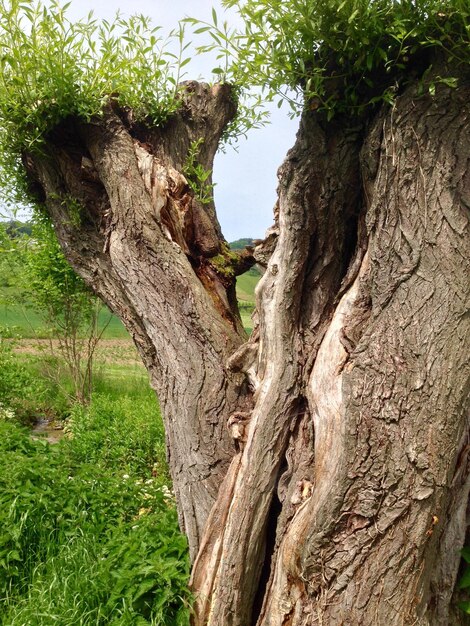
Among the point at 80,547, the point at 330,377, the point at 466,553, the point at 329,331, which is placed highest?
the point at 329,331

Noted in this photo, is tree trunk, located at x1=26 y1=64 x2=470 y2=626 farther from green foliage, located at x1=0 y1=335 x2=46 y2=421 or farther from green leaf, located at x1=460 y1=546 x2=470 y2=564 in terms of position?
green foliage, located at x1=0 y1=335 x2=46 y2=421

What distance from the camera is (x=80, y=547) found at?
3662 mm

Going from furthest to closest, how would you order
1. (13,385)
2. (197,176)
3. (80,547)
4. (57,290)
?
(57,290) < (13,385) < (197,176) < (80,547)

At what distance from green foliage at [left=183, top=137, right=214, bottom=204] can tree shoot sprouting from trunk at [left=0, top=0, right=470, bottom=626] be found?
1.11ft

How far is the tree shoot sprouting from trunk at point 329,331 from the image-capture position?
232 cm

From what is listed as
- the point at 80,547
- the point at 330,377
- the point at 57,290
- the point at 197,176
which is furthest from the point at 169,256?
the point at 57,290

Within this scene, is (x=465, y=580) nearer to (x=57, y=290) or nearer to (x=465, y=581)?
(x=465, y=581)

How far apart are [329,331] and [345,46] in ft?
3.97

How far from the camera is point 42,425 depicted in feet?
30.3

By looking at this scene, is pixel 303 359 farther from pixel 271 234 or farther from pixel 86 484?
pixel 86 484

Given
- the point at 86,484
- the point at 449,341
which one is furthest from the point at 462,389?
the point at 86,484

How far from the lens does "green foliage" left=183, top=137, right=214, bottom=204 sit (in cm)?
410

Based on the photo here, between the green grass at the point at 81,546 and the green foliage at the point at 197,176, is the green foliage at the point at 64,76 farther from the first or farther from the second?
the green grass at the point at 81,546

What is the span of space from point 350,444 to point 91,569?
6.35 ft
